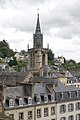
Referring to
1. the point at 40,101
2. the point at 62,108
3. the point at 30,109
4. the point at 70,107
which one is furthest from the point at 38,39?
the point at 30,109

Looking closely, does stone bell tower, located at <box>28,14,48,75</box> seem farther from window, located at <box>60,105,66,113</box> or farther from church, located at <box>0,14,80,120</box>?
window, located at <box>60,105,66,113</box>

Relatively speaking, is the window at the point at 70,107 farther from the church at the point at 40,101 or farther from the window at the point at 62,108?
the window at the point at 62,108

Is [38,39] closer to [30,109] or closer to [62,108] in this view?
[62,108]

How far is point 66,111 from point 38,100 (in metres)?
5.61

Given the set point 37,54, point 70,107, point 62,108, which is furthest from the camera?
point 37,54

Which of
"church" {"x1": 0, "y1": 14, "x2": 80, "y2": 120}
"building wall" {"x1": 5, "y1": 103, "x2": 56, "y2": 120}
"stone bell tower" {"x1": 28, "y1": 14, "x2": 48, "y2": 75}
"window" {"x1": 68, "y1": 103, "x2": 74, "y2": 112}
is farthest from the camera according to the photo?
"stone bell tower" {"x1": 28, "y1": 14, "x2": 48, "y2": 75}

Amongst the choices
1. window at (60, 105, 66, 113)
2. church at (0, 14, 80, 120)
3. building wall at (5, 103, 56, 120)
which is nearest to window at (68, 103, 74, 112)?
church at (0, 14, 80, 120)

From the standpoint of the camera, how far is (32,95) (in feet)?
124

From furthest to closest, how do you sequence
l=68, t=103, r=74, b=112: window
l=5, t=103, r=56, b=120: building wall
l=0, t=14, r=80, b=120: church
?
1. l=68, t=103, r=74, b=112: window
2. l=0, t=14, r=80, b=120: church
3. l=5, t=103, r=56, b=120: building wall

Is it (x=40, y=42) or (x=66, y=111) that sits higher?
(x=40, y=42)

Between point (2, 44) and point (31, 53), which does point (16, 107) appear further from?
point (2, 44)

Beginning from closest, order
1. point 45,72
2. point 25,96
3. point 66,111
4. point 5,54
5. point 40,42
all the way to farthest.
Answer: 1. point 25,96
2. point 66,111
3. point 45,72
4. point 40,42
5. point 5,54

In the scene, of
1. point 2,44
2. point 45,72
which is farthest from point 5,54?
point 45,72

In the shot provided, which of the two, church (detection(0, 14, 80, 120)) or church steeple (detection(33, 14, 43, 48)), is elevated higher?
church steeple (detection(33, 14, 43, 48))
